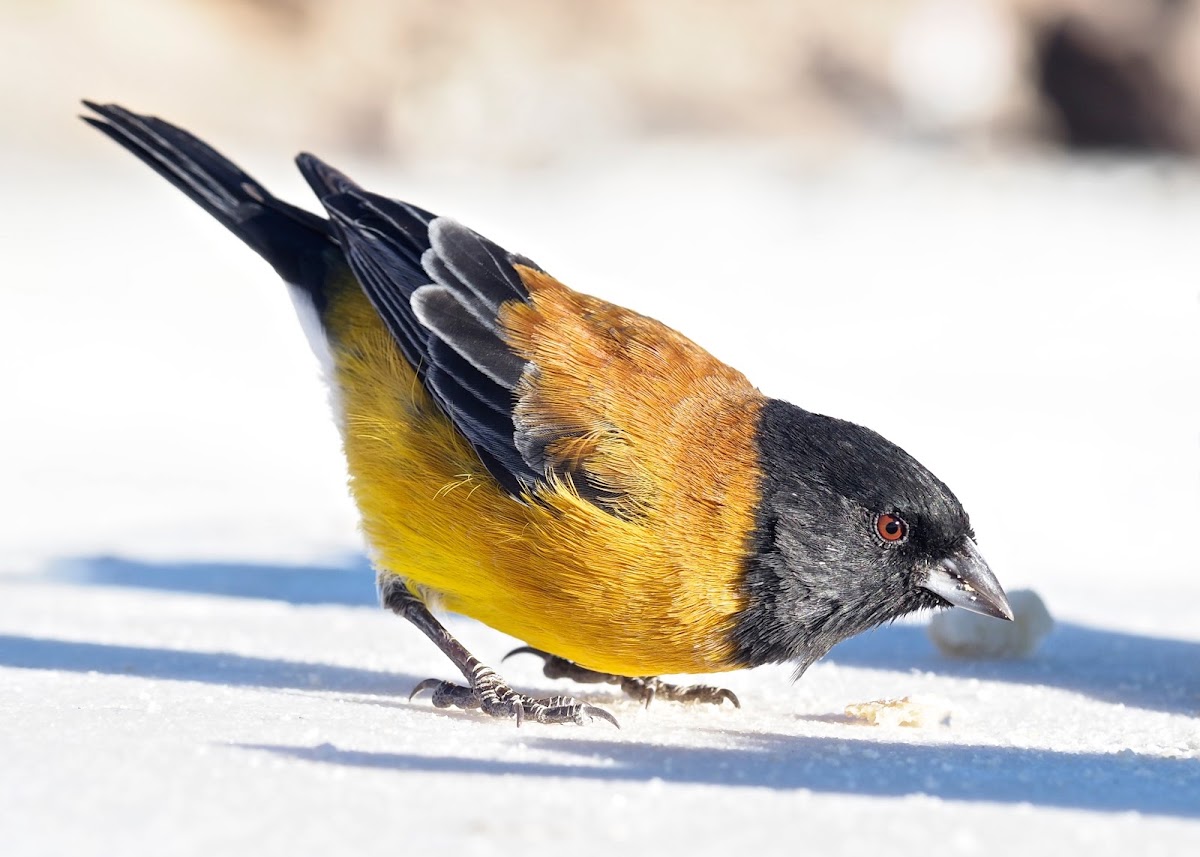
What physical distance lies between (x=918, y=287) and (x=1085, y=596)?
6708mm

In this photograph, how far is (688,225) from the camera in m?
14.1

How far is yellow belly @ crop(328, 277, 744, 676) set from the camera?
4.03m

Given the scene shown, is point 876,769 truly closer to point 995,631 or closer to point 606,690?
point 606,690

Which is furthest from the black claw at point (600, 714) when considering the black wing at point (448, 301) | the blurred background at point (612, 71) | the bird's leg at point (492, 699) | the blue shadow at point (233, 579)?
the blurred background at point (612, 71)

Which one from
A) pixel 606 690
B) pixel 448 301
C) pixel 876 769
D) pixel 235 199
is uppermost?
pixel 235 199

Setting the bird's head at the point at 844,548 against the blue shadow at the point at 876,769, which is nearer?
the blue shadow at the point at 876,769

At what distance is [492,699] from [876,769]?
118 cm

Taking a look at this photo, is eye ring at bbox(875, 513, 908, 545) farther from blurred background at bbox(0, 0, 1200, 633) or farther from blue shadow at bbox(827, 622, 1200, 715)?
blurred background at bbox(0, 0, 1200, 633)

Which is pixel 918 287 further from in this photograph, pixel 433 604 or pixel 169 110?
pixel 433 604

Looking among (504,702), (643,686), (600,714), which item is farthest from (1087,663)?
(504,702)

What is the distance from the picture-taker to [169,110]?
14.9m

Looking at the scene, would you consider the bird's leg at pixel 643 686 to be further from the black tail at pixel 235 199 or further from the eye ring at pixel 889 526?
the black tail at pixel 235 199

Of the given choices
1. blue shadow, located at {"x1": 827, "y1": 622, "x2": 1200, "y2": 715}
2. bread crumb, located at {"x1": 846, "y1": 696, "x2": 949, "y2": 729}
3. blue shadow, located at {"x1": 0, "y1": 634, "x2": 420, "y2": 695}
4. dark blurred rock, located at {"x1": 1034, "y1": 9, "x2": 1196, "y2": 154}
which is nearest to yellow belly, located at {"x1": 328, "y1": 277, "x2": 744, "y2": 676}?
blue shadow, located at {"x1": 0, "y1": 634, "x2": 420, "y2": 695}

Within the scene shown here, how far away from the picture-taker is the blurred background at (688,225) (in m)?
7.68
